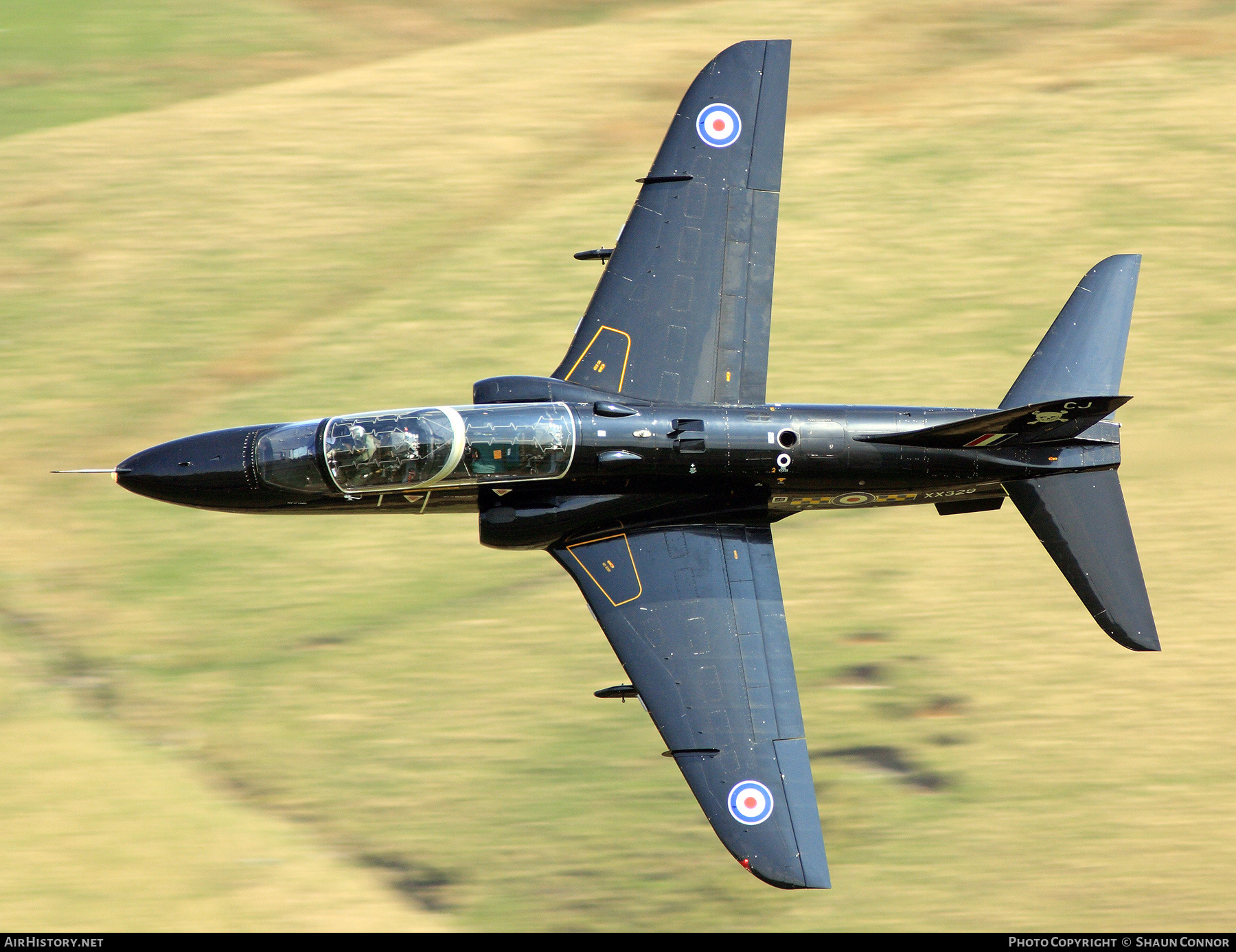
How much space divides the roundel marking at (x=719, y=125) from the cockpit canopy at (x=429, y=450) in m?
4.03

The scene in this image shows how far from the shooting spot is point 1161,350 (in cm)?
1658

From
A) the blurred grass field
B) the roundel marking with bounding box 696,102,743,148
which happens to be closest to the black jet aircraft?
the blurred grass field

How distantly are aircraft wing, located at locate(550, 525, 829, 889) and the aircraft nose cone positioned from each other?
3724 mm

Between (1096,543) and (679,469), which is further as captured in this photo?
(679,469)

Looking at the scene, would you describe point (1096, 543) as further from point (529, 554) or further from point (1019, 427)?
point (529, 554)

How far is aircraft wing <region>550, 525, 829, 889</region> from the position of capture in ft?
39.3

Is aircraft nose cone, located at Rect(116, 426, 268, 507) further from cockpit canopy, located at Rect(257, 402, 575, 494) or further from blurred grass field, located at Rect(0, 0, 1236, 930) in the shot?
blurred grass field, located at Rect(0, 0, 1236, 930)

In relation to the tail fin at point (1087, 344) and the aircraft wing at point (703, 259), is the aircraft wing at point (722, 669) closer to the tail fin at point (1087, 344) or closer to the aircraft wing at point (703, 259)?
the aircraft wing at point (703, 259)

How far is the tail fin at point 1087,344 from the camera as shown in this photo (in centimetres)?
1349

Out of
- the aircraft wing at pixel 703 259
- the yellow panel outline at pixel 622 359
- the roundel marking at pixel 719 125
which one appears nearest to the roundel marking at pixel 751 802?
the aircraft wing at pixel 703 259

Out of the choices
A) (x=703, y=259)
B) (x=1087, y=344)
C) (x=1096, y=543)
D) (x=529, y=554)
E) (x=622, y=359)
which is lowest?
(x=1096, y=543)

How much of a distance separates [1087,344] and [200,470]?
404 inches

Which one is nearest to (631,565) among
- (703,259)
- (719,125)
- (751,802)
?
(751,802)

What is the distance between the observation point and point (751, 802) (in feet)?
39.7
